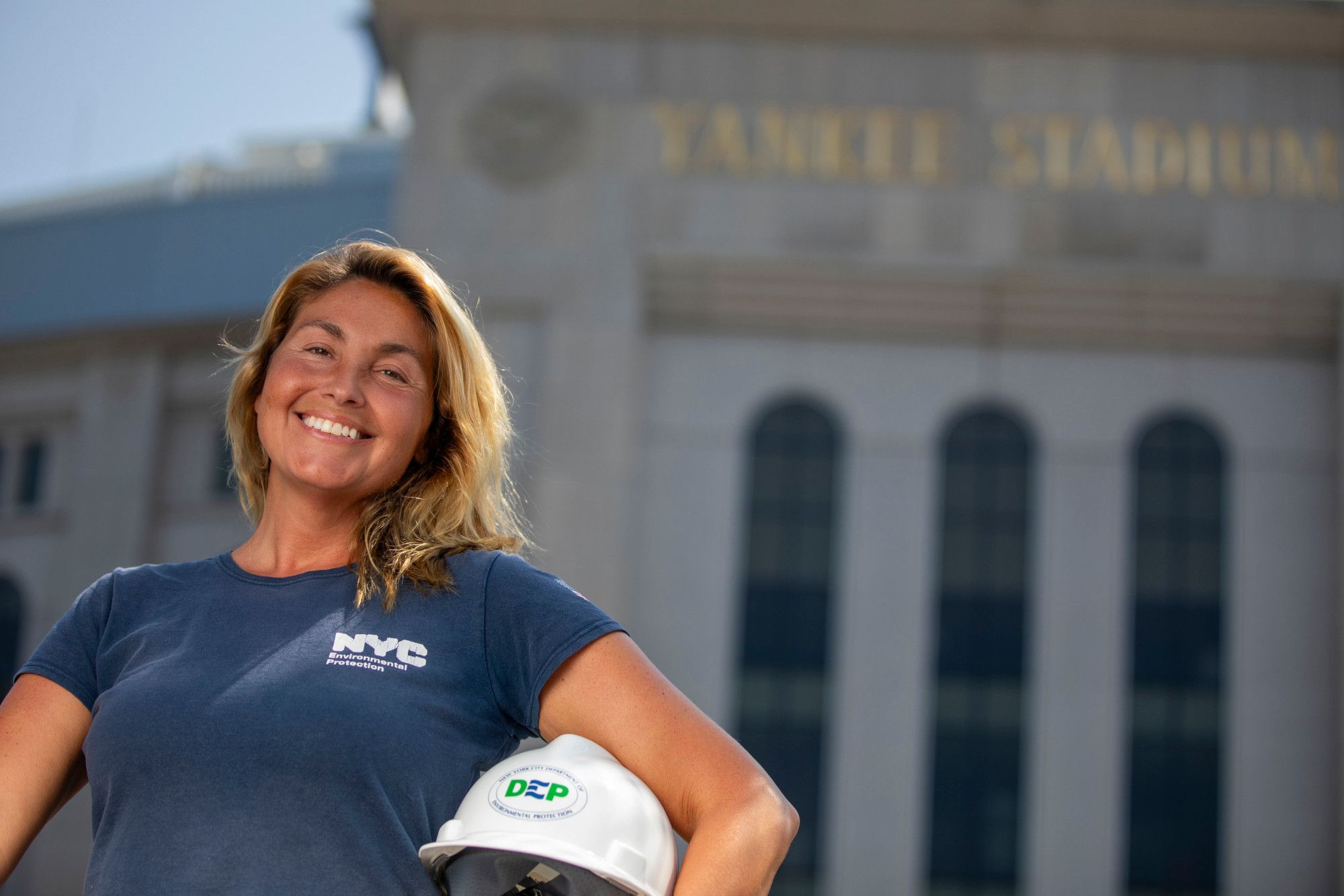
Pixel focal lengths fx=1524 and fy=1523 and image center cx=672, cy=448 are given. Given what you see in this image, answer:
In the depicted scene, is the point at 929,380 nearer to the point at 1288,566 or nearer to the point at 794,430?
the point at 794,430

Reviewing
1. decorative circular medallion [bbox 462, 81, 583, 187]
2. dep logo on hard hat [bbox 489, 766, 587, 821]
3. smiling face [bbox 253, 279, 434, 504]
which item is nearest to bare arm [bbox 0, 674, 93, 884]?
smiling face [bbox 253, 279, 434, 504]

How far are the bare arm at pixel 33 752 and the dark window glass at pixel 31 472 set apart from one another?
2030 cm

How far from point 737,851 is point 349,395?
1.01 m

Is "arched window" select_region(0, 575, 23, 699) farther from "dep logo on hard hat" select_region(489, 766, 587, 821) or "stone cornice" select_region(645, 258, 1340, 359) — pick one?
→ "dep logo on hard hat" select_region(489, 766, 587, 821)

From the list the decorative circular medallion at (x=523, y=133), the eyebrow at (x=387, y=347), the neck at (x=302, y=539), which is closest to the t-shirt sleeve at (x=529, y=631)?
the neck at (x=302, y=539)

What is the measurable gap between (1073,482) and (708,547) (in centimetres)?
385

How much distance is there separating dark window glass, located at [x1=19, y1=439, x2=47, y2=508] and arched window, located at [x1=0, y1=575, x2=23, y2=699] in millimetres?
1130

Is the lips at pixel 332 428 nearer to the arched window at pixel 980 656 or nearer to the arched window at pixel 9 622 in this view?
the arched window at pixel 980 656

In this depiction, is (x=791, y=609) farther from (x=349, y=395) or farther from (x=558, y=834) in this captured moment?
(x=558, y=834)

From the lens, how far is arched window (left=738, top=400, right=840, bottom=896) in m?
15.4

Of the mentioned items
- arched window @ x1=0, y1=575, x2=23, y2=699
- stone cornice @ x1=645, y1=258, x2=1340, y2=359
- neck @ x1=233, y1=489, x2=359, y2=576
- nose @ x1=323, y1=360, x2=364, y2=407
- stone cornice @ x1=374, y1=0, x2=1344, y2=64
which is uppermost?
stone cornice @ x1=374, y1=0, x2=1344, y2=64

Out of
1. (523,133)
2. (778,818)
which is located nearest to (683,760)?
(778,818)

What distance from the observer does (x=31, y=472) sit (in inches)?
845

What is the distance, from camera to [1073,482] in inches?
623
